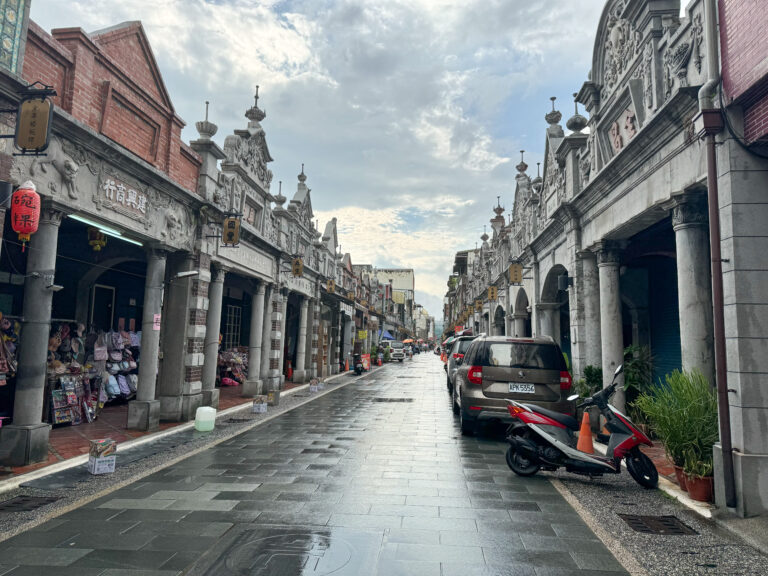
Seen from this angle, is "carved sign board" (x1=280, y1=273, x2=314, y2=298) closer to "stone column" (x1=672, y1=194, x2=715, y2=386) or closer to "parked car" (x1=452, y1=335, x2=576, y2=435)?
"parked car" (x1=452, y1=335, x2=576, y2=435)

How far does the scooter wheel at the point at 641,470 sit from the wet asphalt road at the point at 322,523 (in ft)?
3.64

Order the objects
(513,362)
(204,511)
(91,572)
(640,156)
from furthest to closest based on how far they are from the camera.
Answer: (513,362)
(640,156)
(204,511)
(91,572)

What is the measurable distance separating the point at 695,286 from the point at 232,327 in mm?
17058

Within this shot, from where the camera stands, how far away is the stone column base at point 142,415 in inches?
357

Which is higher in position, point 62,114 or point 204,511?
point 62,114

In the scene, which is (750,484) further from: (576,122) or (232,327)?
(232,327)

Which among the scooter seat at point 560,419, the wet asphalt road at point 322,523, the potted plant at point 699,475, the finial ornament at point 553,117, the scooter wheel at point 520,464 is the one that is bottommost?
the wet asphalt road at point 322,523

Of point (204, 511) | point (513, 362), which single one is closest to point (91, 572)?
point (204, 511)

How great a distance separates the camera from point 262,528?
4.32m

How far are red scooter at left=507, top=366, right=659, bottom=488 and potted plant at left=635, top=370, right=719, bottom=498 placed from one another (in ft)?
1.03

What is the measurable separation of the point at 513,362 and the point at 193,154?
846 centimetres

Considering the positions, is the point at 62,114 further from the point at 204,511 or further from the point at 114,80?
the point at 204,511

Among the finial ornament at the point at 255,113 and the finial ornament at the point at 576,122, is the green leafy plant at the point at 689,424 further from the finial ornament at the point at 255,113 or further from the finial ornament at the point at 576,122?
the finial ornament at the point at 255,113

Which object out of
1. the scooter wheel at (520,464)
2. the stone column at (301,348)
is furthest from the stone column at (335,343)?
the scooter wheel at (520,464)
